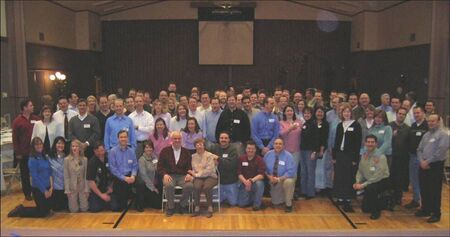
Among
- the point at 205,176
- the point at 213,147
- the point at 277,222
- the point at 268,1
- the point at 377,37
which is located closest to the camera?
the point at 277,222

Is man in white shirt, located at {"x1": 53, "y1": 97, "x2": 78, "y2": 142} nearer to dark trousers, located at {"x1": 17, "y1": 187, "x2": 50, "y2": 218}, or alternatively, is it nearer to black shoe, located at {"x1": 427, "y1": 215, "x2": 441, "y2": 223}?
dark trousers, located at {"x1": 17, "y1": 187, "x2": 50, "y2": 218}

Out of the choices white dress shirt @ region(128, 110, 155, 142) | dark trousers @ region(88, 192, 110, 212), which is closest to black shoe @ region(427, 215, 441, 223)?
white dress shirt @ region(128, 110, 155, 142)

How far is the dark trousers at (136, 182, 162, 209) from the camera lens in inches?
241

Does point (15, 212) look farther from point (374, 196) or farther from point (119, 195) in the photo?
point (374, 196)

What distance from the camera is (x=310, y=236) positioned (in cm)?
491

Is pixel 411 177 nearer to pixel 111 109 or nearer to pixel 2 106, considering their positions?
pixel 111 109

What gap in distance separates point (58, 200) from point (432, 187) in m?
5.11

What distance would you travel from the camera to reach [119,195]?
6.10m

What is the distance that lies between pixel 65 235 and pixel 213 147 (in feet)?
8.08

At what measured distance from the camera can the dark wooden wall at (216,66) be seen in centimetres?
1664

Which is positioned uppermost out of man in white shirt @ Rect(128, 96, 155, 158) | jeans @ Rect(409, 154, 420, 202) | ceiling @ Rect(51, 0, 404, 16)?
ceiling @ Rect(51, 0, 404, 16)

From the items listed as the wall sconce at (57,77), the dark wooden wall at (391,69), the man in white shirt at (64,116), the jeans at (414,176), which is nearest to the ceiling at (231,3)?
the dark wooden wall at (391,69)

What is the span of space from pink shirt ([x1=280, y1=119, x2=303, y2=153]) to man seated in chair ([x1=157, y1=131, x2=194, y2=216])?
4.88ft

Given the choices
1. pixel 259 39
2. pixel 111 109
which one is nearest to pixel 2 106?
pixel 111 109
